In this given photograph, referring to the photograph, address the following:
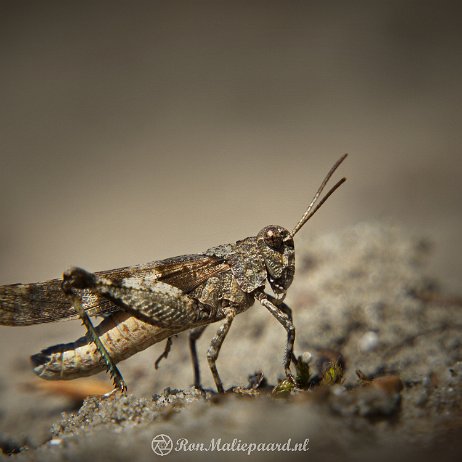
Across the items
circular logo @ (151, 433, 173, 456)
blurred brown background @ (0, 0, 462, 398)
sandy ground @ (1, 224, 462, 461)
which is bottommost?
circular logo @ (151, 433, 173, 456)

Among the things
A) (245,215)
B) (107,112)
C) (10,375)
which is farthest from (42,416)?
(107,112)

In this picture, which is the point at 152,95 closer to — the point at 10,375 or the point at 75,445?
the point at 10,375

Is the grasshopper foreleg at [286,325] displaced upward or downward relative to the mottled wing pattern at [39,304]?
downward

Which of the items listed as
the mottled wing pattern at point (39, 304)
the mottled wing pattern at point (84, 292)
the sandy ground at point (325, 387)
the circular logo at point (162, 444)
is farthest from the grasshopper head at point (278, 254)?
the circular logo at point (162, 444)

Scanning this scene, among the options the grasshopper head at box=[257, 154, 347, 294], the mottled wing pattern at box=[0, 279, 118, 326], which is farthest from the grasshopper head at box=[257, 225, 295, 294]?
the mottled wing pattern at box=[0, 279, 118, 326]

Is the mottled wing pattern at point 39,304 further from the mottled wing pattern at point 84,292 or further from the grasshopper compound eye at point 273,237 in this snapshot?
the grasshopper compound eye at point 273,237

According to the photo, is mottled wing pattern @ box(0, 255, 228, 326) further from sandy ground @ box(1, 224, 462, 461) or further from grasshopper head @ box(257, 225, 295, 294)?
sandy ground @ box(1, 224, 462, 461)

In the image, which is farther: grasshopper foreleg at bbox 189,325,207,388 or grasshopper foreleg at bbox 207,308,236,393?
grasshopper foreleg at bbox 189,325,207,388

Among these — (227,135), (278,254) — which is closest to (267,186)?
(227,135)
